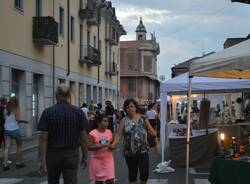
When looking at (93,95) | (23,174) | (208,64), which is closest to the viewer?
(208,64)

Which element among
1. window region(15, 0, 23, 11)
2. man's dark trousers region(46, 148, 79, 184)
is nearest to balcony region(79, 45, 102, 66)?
window region(15, 0, 23, 11)

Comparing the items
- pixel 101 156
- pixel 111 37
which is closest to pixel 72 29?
pixel 111 37

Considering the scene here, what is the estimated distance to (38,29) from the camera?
81.7 feet

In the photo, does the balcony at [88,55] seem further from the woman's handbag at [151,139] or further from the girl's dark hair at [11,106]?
the woman's handbag at [151,139]

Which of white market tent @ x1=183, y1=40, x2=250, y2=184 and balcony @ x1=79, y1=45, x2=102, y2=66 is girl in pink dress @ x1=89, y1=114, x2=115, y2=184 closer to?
white market tent @ x1=183, y1=40, x2=250, y2=184

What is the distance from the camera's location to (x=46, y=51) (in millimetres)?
27234

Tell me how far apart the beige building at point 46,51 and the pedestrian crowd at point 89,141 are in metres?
5.94

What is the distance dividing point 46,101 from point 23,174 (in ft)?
47.4

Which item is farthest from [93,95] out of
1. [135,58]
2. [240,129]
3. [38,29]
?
[135,58]

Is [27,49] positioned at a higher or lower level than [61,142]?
higher

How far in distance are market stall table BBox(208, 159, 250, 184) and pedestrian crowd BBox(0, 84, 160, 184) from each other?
40.7 inches

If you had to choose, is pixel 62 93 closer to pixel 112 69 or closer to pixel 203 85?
pixel 203 85

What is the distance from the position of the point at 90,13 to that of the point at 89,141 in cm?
2931

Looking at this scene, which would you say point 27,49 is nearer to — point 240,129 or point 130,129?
point 240,129
